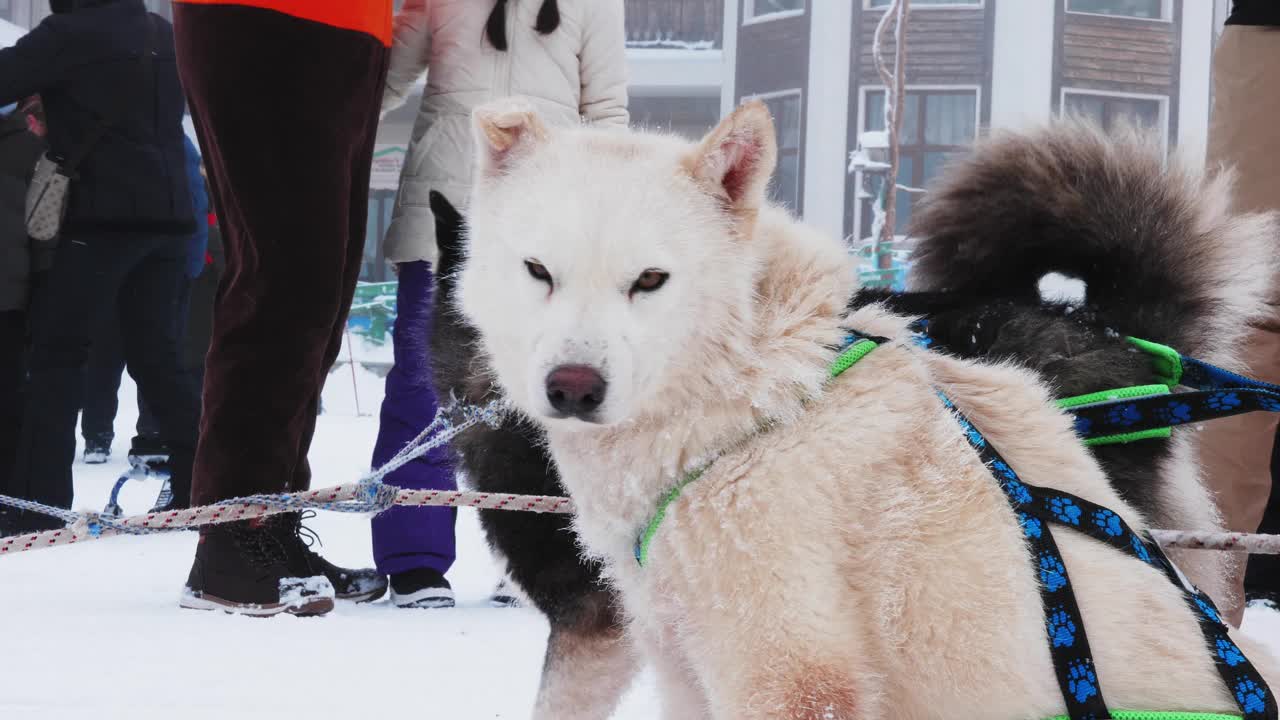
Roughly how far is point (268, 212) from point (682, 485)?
1469mm

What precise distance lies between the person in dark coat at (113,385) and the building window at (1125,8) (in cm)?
1102

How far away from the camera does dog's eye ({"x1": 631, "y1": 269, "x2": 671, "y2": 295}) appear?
1.33 m

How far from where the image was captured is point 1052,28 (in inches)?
515

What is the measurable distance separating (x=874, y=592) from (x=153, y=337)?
4.15 metres

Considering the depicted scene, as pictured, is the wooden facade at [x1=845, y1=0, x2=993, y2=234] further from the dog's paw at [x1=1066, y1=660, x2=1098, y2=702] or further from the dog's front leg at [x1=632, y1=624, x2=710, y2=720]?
the dog's paw at [x1=1066, y1=660, x2=1098, y2=702]

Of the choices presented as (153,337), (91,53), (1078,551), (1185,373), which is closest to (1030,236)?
(1185,373)

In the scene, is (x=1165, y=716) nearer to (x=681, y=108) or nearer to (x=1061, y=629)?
(x=1061, y=629)

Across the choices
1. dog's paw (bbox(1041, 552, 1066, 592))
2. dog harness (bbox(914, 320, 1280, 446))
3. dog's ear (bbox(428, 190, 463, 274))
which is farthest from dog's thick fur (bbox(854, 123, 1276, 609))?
dog's ear (bbox(428, 190, 463, 274))

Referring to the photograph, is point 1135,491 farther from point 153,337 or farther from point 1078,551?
point 153,337

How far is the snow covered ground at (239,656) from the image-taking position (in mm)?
2102

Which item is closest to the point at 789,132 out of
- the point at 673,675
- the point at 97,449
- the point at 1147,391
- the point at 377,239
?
the point at 377,239

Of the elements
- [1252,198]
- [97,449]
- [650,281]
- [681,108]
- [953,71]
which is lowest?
[97,449]

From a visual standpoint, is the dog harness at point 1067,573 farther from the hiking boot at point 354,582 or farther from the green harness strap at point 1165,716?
the hiking boot at point 354,582

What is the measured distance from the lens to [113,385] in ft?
21.0
